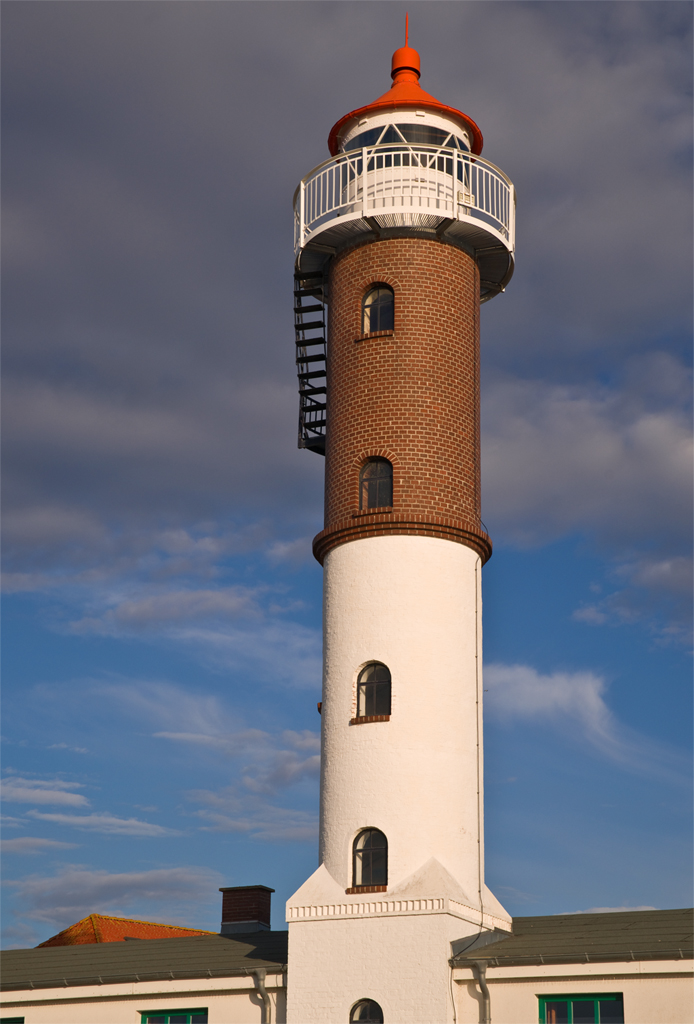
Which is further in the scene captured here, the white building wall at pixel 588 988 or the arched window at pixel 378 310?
the arched window at pixel 378 310

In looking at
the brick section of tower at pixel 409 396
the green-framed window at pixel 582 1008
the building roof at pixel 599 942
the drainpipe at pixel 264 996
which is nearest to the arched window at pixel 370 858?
the building roof at pixel 599 942

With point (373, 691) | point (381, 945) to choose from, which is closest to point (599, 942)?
point (381, 945)

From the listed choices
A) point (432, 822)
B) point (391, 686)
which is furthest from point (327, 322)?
point (432, 822)

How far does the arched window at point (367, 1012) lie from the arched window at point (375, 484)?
11.3 meters

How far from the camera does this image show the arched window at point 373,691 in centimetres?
3006

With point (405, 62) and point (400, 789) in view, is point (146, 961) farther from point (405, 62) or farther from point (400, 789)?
point (405, 62)

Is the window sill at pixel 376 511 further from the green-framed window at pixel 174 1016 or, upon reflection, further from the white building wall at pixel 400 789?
the green-framed window at pixel 174 1016

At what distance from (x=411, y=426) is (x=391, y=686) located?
6.40 metres

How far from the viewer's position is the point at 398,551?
101 feet

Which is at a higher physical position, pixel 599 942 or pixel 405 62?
pixel 405 62

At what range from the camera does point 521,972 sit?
26609 millimetres

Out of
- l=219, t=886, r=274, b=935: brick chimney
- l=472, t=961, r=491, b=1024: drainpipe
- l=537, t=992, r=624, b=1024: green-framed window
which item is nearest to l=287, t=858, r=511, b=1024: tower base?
l=472, t=961, r=491, b=1024: drainpipe

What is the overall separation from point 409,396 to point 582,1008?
1448 cm

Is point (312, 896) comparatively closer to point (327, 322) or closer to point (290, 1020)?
point (290, 1020)
